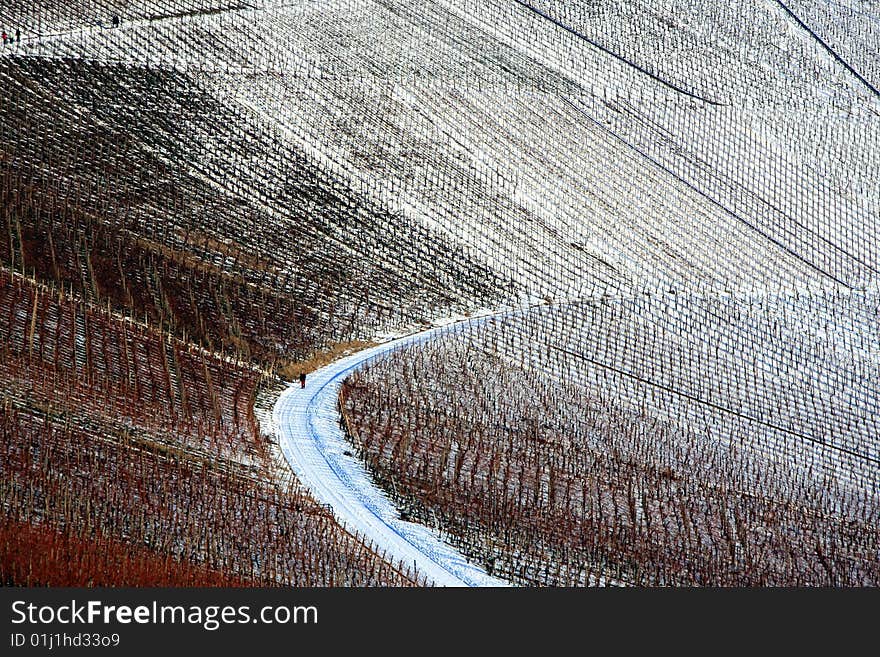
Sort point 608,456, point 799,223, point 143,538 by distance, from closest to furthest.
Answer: point 143,538 → point 608,456 → point 799,223

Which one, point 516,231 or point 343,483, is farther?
point 516,231

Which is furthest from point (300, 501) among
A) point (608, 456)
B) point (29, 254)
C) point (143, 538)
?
point (29, 254)

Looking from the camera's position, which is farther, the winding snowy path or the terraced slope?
the terraced slope

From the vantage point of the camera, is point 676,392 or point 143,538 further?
point 676,392

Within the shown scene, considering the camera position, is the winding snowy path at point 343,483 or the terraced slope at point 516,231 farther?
the terraced slope at point 516,231

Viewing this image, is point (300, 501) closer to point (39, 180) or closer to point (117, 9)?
point (39, 180)

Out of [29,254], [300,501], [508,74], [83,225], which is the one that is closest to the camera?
[300,501]

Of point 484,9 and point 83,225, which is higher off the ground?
point 484,9

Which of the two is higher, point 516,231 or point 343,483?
point 516,231
